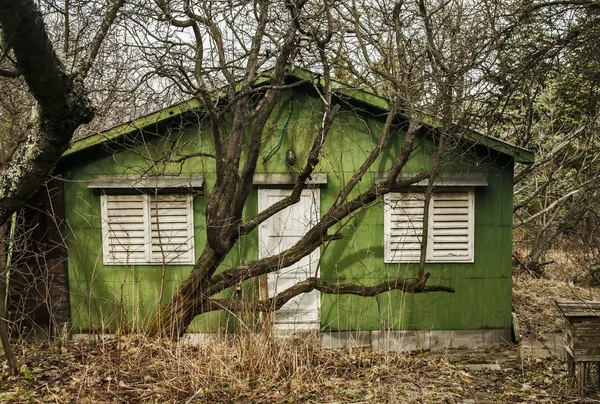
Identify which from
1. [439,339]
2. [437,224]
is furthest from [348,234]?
[439,339]

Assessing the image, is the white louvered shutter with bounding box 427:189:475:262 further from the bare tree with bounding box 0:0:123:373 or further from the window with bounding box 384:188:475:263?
the bare tree with bounding box 0:0:123:373

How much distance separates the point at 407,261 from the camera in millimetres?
7715

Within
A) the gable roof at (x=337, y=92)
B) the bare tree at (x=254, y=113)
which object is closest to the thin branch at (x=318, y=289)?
the bare tree at (x=254, y=113)

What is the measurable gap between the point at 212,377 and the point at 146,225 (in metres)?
3.66

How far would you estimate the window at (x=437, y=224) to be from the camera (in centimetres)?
767

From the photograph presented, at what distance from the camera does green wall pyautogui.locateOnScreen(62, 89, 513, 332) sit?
25.1 ft

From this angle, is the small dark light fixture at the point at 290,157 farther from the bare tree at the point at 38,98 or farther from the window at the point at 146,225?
the bare tree at the point at 38,98

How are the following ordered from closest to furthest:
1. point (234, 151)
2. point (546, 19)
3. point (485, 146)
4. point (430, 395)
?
point (430, 395), point (546, 19), point (234, 151), point (485, 146)

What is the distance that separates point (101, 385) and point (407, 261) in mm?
4758

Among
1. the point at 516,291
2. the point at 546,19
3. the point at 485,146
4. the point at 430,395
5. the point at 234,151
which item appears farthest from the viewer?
the point at 516,291

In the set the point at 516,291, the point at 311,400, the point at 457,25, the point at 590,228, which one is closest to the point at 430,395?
the point at 311,400

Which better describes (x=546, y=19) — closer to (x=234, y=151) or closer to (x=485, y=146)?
(x=485, y=146)

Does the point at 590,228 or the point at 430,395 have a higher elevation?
the point at 590,228

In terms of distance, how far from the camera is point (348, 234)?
768 centimetres
